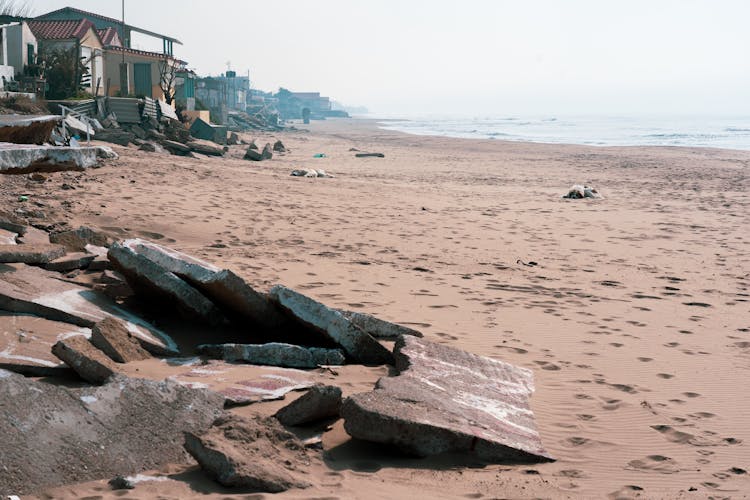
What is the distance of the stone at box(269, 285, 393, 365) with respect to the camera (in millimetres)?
5711

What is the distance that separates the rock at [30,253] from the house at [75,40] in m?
29.1

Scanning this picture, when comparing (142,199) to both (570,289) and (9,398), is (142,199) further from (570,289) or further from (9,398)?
(9,398)

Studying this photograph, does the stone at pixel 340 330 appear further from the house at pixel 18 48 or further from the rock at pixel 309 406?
the house at pixel 18 48

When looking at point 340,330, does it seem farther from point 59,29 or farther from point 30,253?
point 59,29

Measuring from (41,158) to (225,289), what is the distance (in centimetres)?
175

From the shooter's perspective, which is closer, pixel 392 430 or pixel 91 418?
pixel 91 418

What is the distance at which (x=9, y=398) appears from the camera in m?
3.62

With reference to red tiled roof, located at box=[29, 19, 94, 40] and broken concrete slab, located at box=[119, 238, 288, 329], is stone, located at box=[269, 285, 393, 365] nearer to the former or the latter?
broken concrete slab, located at box=[119, 238, 288, 329]

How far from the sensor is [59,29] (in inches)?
1427

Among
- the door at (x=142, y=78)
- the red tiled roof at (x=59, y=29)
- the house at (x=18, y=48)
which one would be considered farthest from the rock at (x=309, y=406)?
the door at (x=142, y=78)

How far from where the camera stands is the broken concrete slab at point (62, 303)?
17.8 ft

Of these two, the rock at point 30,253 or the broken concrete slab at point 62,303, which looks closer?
the broken concrete slab at point 62,303

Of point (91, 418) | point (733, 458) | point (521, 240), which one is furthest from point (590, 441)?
point (521, 240)

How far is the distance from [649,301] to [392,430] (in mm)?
5180
